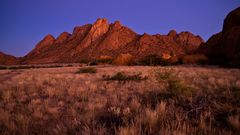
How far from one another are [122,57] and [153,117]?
113 ft

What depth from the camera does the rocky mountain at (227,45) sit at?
870 inches

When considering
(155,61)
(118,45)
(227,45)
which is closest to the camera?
(227,45)

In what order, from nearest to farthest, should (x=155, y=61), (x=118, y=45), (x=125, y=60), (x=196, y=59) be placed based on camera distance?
1. (x=196, y=59)
2. (x=155, y=61)
3. (x=125, y=60)
4. (x=118, y=45)

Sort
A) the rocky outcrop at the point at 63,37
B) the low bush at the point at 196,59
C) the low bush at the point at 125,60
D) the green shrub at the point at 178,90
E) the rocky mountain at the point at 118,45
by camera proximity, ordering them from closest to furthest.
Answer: the green shrub at the point at 178,90 → the low bush at the point at 196,59 → the low bush at the point at 125,60 → the rocky mountain at the point at 118,45 → the rocky outcrop at the point at 63,37

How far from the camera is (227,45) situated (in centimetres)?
2423

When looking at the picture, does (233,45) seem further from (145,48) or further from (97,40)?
(97,40)

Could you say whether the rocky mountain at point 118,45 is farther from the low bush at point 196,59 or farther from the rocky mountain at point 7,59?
the low bush at point 196,59

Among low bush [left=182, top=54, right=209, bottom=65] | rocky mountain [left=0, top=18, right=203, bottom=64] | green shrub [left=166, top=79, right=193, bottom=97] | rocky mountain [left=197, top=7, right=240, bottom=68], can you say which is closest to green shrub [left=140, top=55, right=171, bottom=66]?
low bush [left=182, top=54, right=209, bottom=65]

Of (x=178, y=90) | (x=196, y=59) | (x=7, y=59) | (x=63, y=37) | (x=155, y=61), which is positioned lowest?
(x=178, y=90)

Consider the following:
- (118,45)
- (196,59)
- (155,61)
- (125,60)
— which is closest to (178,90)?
(196,59)

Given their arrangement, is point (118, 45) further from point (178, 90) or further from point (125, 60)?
point (178, 90)

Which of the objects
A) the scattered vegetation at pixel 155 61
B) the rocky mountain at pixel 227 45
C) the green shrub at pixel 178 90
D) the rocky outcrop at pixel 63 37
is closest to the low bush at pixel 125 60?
the scattered vegetation at pixel 155 61

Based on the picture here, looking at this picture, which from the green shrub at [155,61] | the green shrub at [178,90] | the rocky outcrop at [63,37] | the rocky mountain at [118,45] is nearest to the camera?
the green shrub at [178,90]

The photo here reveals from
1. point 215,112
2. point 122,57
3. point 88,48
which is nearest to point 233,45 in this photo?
point 122,57
